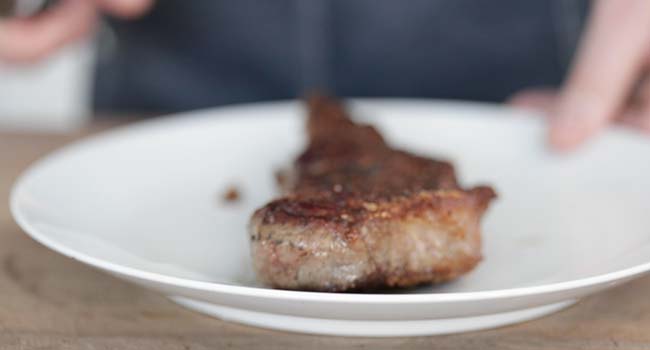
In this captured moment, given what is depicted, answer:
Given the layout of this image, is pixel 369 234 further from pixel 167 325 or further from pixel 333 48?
pixel 333 48

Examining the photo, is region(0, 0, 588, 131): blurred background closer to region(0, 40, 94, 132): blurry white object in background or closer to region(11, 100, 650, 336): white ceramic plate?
region(11, 100, 650, 336): white ceramic plate

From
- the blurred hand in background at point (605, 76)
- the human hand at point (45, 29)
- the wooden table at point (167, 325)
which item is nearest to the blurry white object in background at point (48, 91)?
the human hand at point (45, 29)

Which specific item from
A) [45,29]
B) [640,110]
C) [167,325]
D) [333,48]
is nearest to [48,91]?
[45,29]

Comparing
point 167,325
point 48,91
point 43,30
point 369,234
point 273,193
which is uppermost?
point 369,234

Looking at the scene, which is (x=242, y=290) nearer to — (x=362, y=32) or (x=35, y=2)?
(x=362, y=32)

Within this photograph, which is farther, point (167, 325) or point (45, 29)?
point (45, 29)

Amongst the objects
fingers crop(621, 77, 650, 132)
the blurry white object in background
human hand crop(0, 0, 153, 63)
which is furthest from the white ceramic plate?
the blurry white object in background

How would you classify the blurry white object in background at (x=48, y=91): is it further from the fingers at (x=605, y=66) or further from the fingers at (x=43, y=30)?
the fingers at (x=605, y=66)
